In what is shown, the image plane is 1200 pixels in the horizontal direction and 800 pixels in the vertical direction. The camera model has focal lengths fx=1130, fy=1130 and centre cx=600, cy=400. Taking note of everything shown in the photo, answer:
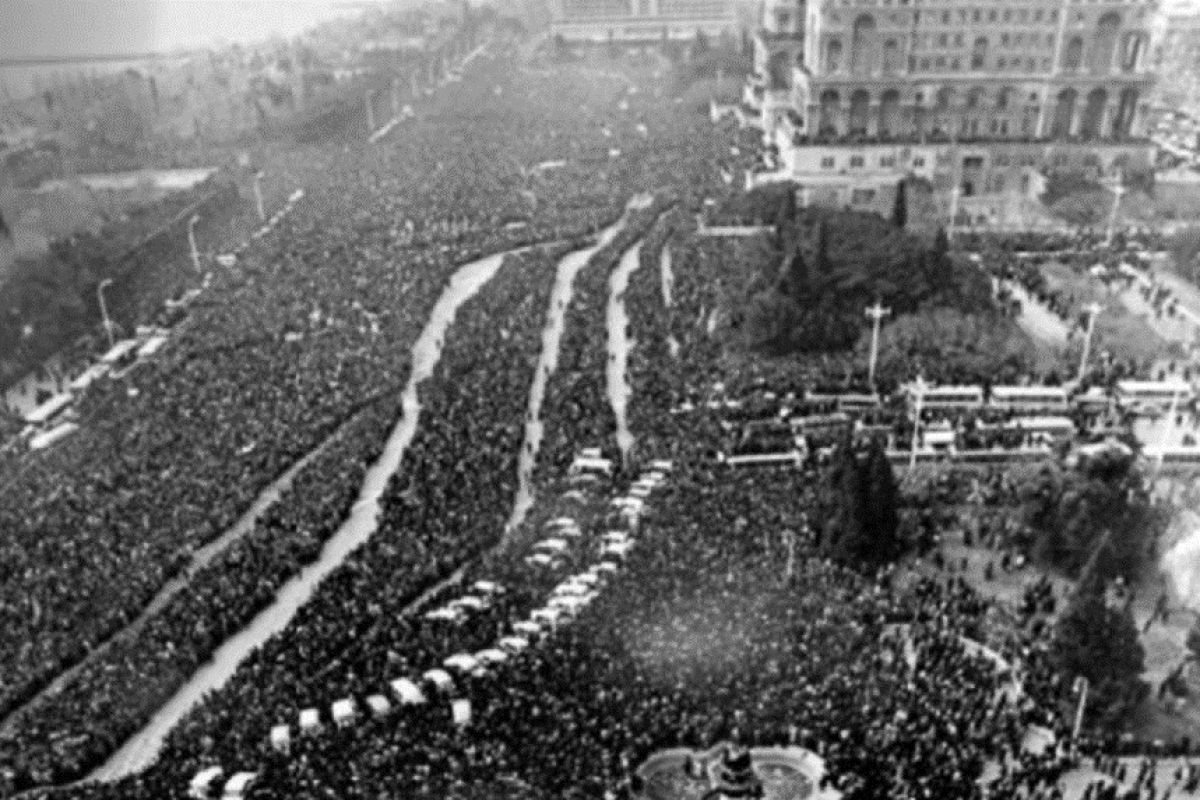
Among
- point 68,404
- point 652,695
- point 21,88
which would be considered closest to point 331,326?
point 68,404

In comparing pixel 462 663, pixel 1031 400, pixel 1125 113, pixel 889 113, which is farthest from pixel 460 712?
pixel 1125 113

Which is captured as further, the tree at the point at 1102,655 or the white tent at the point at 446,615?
the white tent at the point at 446,615

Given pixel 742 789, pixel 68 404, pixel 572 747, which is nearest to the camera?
pixel 742 789

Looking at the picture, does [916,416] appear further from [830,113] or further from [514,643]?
[830,113]

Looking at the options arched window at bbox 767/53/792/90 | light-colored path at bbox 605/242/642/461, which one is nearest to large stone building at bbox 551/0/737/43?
arched window at bbox 767/53/792/90

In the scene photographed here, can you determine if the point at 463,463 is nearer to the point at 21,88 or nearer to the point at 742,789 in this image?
the point at 742,789

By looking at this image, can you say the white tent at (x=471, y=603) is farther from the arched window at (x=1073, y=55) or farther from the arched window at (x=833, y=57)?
the arched window at (x=1073, y=55)

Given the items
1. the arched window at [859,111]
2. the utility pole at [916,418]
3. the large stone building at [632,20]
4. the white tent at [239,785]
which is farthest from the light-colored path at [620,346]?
the large stone building at [632,20]
